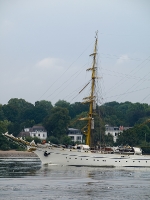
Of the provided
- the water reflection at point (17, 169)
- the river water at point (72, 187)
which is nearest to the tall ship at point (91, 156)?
the water reflection at point (17, 169)

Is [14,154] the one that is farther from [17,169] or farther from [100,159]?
[17,169]

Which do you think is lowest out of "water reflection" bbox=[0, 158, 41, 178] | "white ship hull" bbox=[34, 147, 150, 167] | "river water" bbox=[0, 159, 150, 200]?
"river water" bbox=[0, 159, 150, 200]

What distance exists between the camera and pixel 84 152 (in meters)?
103

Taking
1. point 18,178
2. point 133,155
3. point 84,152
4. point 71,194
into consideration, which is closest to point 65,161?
point 84,152

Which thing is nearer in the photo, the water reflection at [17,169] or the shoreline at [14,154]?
the water reflection at [17,169]

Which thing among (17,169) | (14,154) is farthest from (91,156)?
(14,154)

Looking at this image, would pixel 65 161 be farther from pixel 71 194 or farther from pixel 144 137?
pixel 144 137

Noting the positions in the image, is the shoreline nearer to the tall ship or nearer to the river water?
the tall ship

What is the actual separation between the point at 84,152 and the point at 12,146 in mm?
74353

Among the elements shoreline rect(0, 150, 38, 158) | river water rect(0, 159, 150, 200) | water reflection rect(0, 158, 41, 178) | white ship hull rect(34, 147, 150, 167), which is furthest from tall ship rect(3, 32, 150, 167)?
shoreline rect(0, 150, 38, 158)

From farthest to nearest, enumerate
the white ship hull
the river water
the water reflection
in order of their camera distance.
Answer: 1. the white ship hull
2. the water reflection
3. the river water

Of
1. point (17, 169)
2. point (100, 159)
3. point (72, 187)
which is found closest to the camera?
point (72, 187)

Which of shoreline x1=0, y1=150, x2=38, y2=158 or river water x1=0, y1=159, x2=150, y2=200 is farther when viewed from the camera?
shoreline x1=0, y1=150, x2=38, y2=158

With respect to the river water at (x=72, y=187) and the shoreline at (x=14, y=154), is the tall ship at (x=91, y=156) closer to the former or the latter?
the river water at (x=72, y=187)
